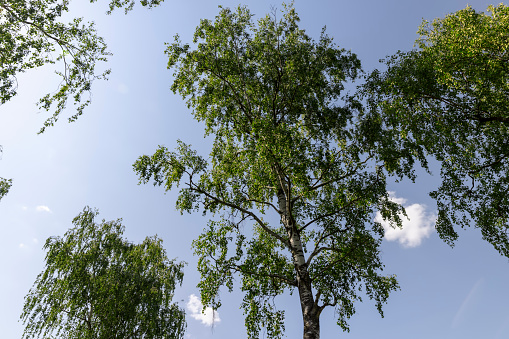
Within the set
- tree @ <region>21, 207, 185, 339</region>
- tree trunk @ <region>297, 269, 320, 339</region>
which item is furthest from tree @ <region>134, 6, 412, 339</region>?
tree @ <region>21, 207, 185, 339</region>

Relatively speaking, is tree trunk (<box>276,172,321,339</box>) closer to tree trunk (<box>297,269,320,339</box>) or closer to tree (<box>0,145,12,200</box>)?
tree trunk (<box>297,269,320,339</box>)

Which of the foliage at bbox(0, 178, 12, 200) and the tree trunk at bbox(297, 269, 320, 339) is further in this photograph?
the foliage at bbox(0, 178, 12, 200)

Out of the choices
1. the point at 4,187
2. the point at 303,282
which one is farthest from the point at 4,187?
the point at 303,282

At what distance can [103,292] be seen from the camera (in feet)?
52.5

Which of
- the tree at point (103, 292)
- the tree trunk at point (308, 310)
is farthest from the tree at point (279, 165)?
the tree at point (103, 292)

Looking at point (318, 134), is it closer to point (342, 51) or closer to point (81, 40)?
point (342, 51)

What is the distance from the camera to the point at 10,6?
9.23 metres

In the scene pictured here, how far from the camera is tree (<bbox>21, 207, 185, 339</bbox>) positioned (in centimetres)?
1546

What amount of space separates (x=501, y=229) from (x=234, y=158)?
10.9 metres

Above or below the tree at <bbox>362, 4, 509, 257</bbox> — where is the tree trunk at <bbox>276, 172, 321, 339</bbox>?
below

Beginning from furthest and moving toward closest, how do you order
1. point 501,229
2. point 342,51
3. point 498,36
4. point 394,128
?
point 342,51
point 394,128
point 501,229
point 498,36

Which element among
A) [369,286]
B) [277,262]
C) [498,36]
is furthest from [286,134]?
[498,36]

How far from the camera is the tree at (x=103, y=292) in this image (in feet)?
50.7

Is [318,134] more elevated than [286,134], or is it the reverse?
[318,134]
